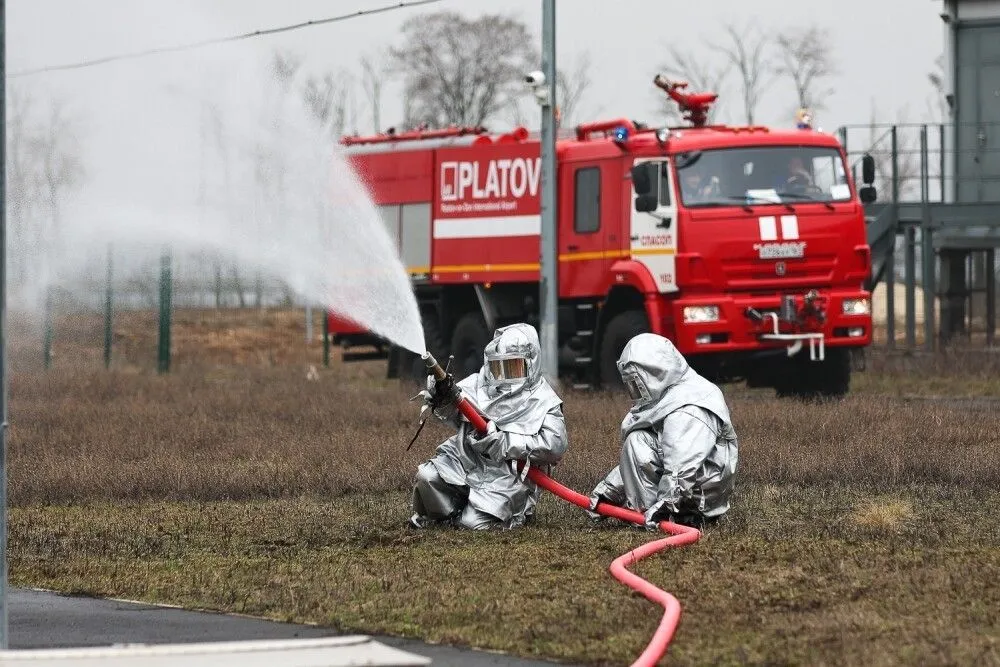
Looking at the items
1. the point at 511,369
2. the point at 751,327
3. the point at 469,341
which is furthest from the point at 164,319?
the point at 511,369

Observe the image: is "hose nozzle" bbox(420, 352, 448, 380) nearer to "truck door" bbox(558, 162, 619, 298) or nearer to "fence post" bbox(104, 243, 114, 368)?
"truck door" bbox(558, 162, 619, 298)

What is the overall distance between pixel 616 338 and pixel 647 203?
1653 mm

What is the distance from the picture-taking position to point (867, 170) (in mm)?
19297

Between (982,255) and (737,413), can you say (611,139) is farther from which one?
(982,255)

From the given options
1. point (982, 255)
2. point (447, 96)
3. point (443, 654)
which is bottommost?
point (443, 654)

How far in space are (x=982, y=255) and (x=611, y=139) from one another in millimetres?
12187

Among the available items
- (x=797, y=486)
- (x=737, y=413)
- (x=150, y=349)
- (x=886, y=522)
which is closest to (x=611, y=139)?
(x=737, y=413)

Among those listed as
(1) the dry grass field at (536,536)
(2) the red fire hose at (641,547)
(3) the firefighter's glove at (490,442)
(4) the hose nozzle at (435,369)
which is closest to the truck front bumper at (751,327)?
(1) the dry grass field at (536,536)

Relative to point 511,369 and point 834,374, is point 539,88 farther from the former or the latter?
point 511,369

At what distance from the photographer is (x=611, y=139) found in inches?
776

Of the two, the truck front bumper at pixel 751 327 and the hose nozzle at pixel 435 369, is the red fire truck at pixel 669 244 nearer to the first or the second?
the truck front bumper at pixel 751 327

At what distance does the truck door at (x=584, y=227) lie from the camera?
1953 centimetres

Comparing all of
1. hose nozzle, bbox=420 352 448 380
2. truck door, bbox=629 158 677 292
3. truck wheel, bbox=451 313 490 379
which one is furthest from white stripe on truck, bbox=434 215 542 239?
hose nozzle, bbox=420 352 448 380

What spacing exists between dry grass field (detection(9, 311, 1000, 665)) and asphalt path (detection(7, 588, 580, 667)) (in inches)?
5.5
